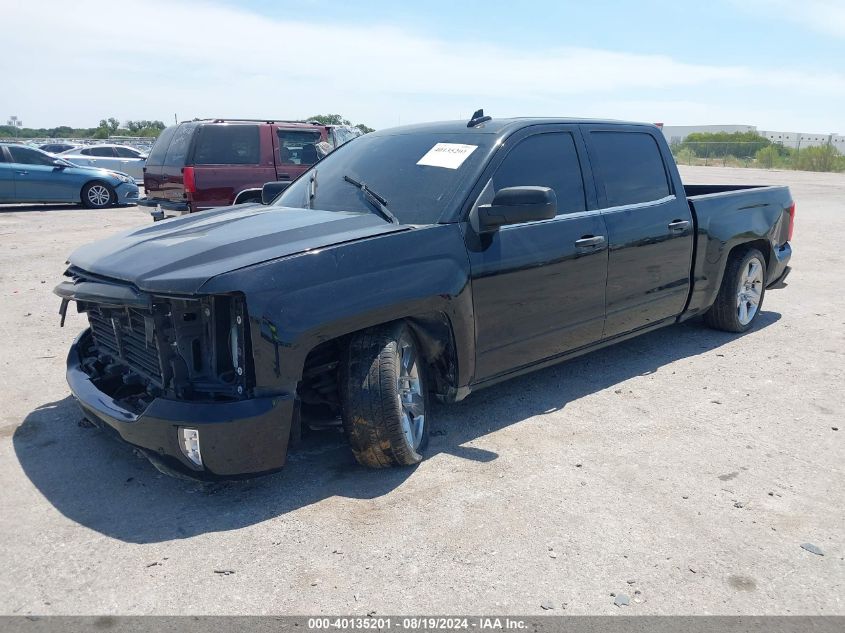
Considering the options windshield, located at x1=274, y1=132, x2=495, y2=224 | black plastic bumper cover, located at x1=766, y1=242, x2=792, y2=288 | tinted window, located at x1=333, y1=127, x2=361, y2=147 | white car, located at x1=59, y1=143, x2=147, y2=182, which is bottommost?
black plastic bumper cover, located at x1=766, y1=242, x2=792, y2=288

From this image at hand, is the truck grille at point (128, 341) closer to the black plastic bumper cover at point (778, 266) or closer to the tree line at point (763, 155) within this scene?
the black plastic bumper cover at point (778, 266)

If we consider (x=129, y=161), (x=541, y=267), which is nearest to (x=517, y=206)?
(x=541, y=267)

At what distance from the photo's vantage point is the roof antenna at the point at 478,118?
4.55 metres

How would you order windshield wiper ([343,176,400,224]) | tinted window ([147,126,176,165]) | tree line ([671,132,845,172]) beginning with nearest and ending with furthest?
windshield wiper ([343,176,400,224]) < tinted window ([147,126,176,165]) < tree line ([671,132,845,172])

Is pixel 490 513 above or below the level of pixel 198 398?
below

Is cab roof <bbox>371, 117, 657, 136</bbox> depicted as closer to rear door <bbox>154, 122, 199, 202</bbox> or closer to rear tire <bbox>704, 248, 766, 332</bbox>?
rear tire <bbox>704, 248, 766, 332</bbox>

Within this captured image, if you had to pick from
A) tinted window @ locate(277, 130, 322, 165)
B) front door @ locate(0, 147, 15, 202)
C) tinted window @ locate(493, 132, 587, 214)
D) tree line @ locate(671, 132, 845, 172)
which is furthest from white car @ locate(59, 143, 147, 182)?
A: tree line @ locate(671, 132, 845, 172)

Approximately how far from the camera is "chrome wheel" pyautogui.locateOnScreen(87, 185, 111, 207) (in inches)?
644

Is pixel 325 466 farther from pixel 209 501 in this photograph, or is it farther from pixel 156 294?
pixel 156 294

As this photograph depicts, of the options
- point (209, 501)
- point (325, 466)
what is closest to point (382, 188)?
point (325, 466)

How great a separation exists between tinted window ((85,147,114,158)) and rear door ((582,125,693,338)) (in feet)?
71.2

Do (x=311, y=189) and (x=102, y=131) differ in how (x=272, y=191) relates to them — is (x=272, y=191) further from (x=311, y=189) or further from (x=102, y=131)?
(x=102, y=131)

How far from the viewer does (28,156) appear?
15.6 metres

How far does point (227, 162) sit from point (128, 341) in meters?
6.98
